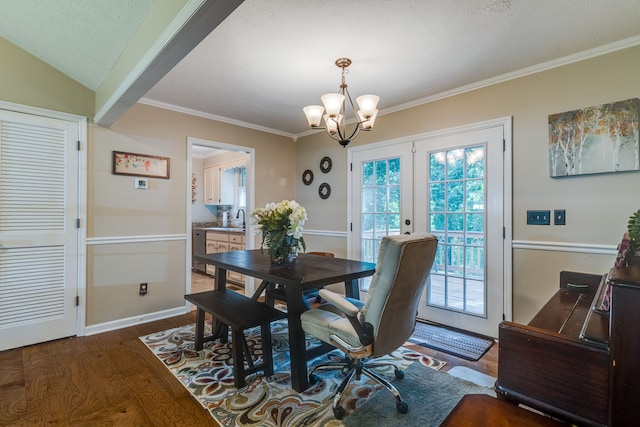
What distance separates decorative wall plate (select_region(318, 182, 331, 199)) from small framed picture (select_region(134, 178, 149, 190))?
82.7 inches

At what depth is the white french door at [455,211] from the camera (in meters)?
2.77

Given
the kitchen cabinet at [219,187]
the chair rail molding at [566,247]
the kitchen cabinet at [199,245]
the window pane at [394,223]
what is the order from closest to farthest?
the chair rail molding at [566,247]
the window pane at [394,223]
the kitchen cabinet at [199,245]
the kitchen cabinet at [219,187]

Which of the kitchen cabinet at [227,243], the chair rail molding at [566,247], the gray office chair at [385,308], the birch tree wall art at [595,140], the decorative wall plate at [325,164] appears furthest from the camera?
the kitchen cabinet at [227,243]

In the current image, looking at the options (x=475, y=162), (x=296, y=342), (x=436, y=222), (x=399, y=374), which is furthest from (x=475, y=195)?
(x=296, y=342)

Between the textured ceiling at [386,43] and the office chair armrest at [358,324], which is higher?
the textured ceiling at [386,43]

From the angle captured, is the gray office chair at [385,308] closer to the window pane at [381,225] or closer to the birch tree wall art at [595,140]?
the birch tree wall art at [595,140]

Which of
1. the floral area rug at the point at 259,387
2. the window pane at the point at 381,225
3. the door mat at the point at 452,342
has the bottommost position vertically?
the floral area rug at the point at 259,387

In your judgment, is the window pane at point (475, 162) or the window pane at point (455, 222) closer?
the window pane at point (475, 162)

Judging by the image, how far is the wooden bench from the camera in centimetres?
200

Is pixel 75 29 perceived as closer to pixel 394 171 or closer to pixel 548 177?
pixel 394 171

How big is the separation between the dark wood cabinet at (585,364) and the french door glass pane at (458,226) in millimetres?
1613

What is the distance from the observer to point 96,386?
2.04m

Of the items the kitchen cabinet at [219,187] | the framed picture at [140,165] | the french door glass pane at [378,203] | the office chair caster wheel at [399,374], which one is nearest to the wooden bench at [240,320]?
the office chair caster wheel at [399,374]

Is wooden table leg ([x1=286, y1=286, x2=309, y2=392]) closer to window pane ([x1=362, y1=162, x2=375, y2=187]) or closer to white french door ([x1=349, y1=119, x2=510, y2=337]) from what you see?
white french door ([x1=349, y1=119, x2=510, y2=337])
